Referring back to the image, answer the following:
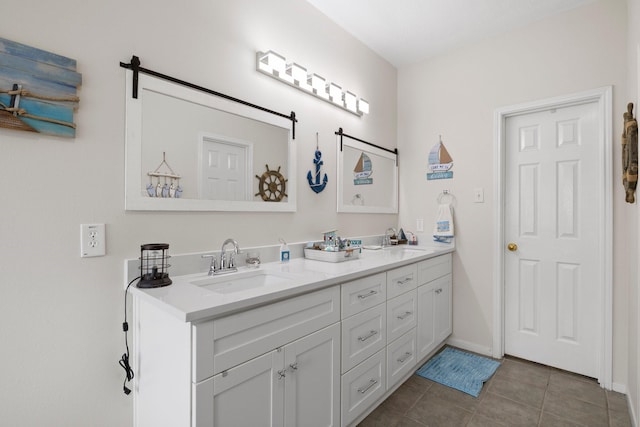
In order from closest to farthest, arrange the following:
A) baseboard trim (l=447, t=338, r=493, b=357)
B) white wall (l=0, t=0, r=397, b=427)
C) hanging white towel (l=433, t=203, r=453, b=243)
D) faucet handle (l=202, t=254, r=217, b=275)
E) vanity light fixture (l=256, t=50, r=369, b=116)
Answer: white wall (l=0, t=0, r=397, b=427) → faucet handle (l=202, t=254, r=217, b=275) → vanity light fixture (l=256, t=50, r=369, b=116) → baseboard trim (l=447, t=338, r=493, b=357) → hanging white towel (l=433, t=203, r=453, b=243)

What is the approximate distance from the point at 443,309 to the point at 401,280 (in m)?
0.86

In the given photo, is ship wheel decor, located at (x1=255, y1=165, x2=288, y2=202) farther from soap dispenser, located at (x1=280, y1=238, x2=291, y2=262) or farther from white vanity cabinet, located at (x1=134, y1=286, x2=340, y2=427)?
white vanity cabinet, located at (x1=134, y1=286, x2=340, y2=427)

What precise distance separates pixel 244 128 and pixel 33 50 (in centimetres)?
92

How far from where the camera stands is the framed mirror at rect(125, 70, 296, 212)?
4.69 ft

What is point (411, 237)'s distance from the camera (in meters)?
3.05

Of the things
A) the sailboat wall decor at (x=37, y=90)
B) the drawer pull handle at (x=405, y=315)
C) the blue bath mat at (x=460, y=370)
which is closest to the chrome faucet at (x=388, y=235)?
the drawer pull handle at (x=405, y=315)

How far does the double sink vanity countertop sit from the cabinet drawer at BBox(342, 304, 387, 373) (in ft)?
0.75

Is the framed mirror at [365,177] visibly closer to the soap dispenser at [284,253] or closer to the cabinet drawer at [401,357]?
the soap dispenser at [284,253]

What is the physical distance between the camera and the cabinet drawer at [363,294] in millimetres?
1604

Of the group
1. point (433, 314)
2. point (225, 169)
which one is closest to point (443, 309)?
point (433, 314)

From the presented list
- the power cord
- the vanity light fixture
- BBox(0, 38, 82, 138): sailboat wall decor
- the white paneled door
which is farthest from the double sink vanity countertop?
the vanity light fixture

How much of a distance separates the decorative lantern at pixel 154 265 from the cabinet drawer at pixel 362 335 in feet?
2.82

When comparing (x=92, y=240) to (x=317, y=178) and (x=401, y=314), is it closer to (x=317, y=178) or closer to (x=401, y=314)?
(x=317, y=178)

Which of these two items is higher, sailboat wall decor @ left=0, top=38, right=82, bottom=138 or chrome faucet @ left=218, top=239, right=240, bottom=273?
sailboat wall decor @ left=0, top=38, right=82, bottom=138
